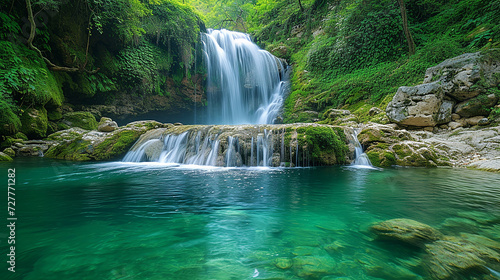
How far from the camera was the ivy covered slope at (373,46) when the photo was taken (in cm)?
954

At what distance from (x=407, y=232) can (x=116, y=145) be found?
9807 millimetres

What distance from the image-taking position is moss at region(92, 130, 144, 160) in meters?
8.34

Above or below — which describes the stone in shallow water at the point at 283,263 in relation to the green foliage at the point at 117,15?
below

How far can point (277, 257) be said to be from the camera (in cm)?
163

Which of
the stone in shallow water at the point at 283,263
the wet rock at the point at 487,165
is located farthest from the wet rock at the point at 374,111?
the stone in shallow water at the point at 283,263

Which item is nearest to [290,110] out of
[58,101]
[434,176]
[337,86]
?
[337,86]

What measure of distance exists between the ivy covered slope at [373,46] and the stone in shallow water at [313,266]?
9.84 metres

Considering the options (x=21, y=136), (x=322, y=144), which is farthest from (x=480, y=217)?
(x=21, y=136)

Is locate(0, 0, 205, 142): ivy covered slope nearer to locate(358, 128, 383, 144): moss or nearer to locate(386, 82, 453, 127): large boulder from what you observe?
locate(358, 128, 383, 144): moss

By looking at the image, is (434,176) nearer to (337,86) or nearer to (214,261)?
(214,261)

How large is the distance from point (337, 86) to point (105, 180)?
1272 centimetres

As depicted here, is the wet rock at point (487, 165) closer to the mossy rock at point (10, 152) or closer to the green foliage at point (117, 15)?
the green foliage at point (117, 15)

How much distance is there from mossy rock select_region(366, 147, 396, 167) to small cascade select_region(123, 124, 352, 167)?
4.06ft

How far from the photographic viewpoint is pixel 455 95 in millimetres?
7363
